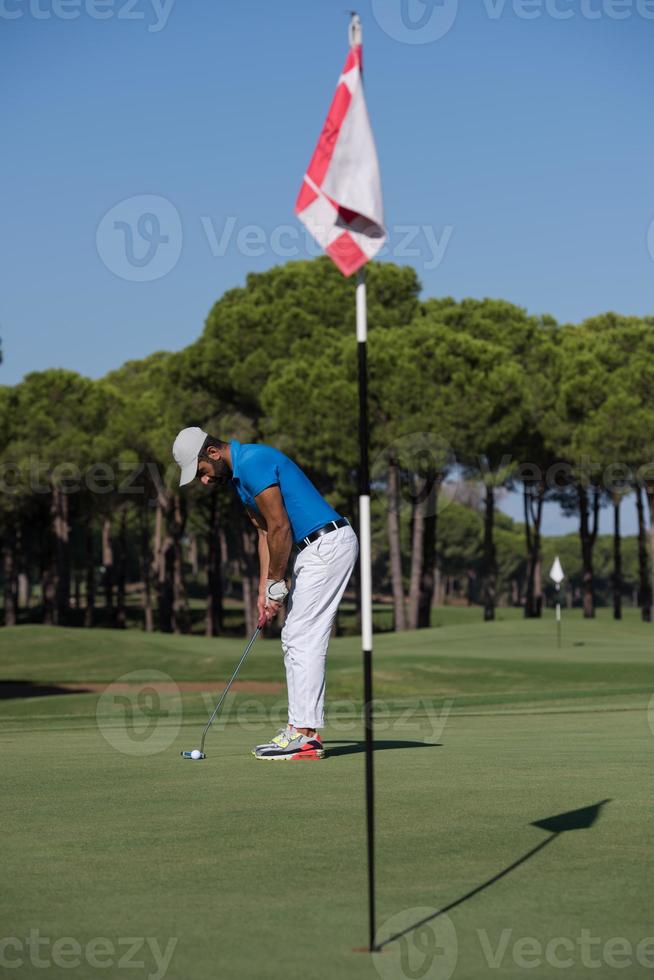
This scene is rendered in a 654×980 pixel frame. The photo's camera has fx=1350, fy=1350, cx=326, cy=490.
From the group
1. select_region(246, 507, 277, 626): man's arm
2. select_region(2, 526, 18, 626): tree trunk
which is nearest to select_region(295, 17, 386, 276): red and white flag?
select_region(246, 507, 277, 626): man's arm

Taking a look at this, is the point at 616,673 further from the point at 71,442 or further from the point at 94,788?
the point at 71,442

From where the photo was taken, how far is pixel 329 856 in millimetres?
5508

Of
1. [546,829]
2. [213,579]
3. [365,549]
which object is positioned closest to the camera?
[365,549]

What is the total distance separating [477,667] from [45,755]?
76.7ft

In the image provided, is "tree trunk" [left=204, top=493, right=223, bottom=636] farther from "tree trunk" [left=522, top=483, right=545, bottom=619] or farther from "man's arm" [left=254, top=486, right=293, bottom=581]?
"man's arm" [left=254, top=486, right=293, bottom=581]

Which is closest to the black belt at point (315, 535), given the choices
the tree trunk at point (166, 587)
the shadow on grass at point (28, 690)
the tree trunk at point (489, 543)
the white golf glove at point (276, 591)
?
the white golf glove at point (276, 591)

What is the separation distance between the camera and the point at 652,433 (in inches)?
2157

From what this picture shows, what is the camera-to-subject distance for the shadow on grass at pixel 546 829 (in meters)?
4.41

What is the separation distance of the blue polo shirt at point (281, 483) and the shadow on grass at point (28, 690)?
70.2 feet

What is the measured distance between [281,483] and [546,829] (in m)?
3.33

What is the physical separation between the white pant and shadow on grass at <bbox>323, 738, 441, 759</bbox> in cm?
66

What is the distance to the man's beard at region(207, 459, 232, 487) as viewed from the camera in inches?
344

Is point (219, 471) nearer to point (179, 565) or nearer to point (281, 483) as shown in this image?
point (281, 483)

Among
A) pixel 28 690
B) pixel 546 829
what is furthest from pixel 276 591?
pixel 28 690
